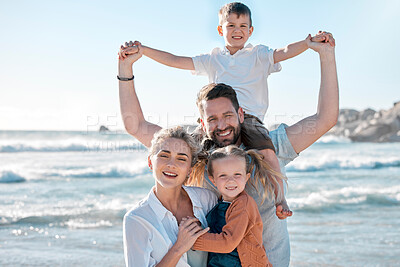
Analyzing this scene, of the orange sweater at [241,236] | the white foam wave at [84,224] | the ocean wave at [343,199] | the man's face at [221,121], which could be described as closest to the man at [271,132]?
the man's face at [221,121]

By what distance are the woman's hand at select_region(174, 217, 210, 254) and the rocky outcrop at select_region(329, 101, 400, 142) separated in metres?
30.5

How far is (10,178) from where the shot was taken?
13383mm

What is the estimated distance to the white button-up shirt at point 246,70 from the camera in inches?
156

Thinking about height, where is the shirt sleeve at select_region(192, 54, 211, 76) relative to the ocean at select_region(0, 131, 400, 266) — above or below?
A: above

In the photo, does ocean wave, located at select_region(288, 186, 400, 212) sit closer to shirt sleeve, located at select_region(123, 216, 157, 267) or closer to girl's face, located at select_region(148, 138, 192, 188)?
girl's face, located at select_region(148, 138, 192, 188)

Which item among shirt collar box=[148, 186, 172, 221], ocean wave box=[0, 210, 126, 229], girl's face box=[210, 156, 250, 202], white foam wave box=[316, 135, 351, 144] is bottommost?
white foam wave box=[316, 135, 351, 144]

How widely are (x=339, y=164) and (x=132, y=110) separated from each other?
15.2 m

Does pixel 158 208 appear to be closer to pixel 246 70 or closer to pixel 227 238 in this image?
pixel 227 238

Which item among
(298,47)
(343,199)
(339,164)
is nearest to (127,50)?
(298,47)

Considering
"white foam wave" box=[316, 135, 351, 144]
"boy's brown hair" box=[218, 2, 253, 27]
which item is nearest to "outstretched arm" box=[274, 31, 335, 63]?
"boy's brown hair" box=[218, 2, 253, 27]

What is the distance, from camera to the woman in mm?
2539

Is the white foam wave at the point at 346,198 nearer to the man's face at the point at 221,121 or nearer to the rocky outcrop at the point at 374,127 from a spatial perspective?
the man's face at the point at 221,121

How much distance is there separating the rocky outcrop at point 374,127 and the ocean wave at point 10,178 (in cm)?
2516

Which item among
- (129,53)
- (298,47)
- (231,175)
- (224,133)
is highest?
(298,47)
